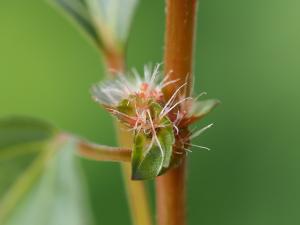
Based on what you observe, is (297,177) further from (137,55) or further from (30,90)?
(30,90)

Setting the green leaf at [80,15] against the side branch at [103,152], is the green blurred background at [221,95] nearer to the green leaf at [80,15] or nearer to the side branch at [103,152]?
the green leaf at [80,15]

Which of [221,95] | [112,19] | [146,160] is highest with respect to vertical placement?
[221,95]

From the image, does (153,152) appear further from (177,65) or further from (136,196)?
(136,196)

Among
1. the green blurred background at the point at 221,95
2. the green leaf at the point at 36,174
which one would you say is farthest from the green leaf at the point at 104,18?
the green blurred background at the point at 221,95

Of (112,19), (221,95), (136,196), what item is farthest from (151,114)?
(221,95)

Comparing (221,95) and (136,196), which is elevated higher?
(221,95)

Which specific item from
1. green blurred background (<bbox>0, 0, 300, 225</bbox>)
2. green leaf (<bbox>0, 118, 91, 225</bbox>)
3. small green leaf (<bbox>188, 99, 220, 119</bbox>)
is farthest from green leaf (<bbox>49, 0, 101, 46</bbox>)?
green blurred background (<bbox>0, 0, 300, 225</bbox>)
